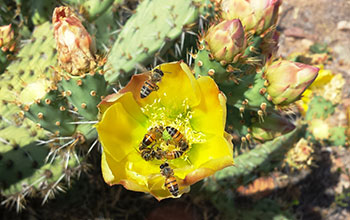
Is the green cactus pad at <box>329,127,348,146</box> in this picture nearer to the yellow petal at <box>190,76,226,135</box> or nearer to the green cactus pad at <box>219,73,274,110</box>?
the green cactus pad at <box>219,73,274,110</box>

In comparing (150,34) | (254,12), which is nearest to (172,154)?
(254,12)

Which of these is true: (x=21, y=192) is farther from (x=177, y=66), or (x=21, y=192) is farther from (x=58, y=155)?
(x=177, y=66)

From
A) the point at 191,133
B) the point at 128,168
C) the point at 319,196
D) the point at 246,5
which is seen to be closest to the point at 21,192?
the point at 128,168

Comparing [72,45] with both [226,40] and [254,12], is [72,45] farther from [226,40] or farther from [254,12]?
[254,12]

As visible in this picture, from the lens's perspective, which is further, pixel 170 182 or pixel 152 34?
pixel 152 34

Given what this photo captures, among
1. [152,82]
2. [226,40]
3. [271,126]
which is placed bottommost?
[271,126]

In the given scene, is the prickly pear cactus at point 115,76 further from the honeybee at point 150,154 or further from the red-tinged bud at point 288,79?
the honeybee at point 150,154
